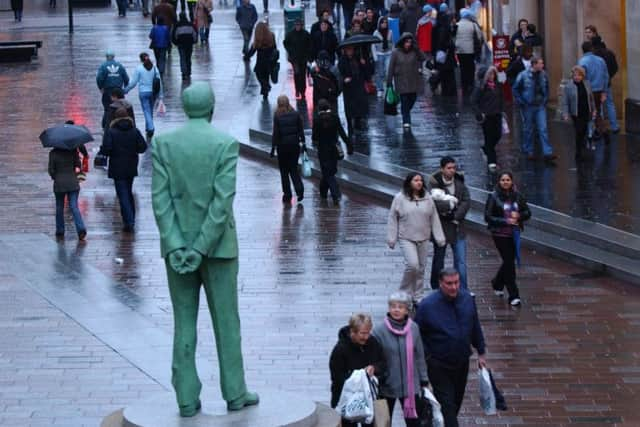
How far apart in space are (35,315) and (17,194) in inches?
269

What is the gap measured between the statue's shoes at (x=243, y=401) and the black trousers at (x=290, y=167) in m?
10.5

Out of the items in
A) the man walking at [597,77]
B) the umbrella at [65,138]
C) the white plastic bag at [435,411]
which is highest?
the man walking at [597,77]

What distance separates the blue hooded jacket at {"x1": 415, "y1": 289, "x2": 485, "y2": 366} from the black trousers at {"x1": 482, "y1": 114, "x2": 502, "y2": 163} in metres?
10.6

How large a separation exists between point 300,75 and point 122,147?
10353mm

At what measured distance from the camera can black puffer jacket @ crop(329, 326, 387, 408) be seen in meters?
10.3

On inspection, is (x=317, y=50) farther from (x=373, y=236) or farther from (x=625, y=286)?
(x=625, y=286)

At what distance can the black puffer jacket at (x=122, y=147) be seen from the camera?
19.0m

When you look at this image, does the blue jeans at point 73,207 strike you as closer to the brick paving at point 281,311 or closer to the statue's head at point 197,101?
the brick paving at point 281,311

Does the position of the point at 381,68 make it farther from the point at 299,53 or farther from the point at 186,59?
the point at 186,59

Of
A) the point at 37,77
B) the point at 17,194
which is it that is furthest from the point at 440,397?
the point at 37,77

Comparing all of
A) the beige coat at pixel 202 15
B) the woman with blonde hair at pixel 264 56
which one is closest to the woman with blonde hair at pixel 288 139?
the woman with blonde hair at pixel 264 56

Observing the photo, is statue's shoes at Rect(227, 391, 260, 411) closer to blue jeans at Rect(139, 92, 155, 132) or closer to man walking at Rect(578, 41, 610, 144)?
man walking at Rect(578, 41, 610, 144)

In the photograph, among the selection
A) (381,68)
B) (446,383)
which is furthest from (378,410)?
(381,68)

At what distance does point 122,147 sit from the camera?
62.6 ft
